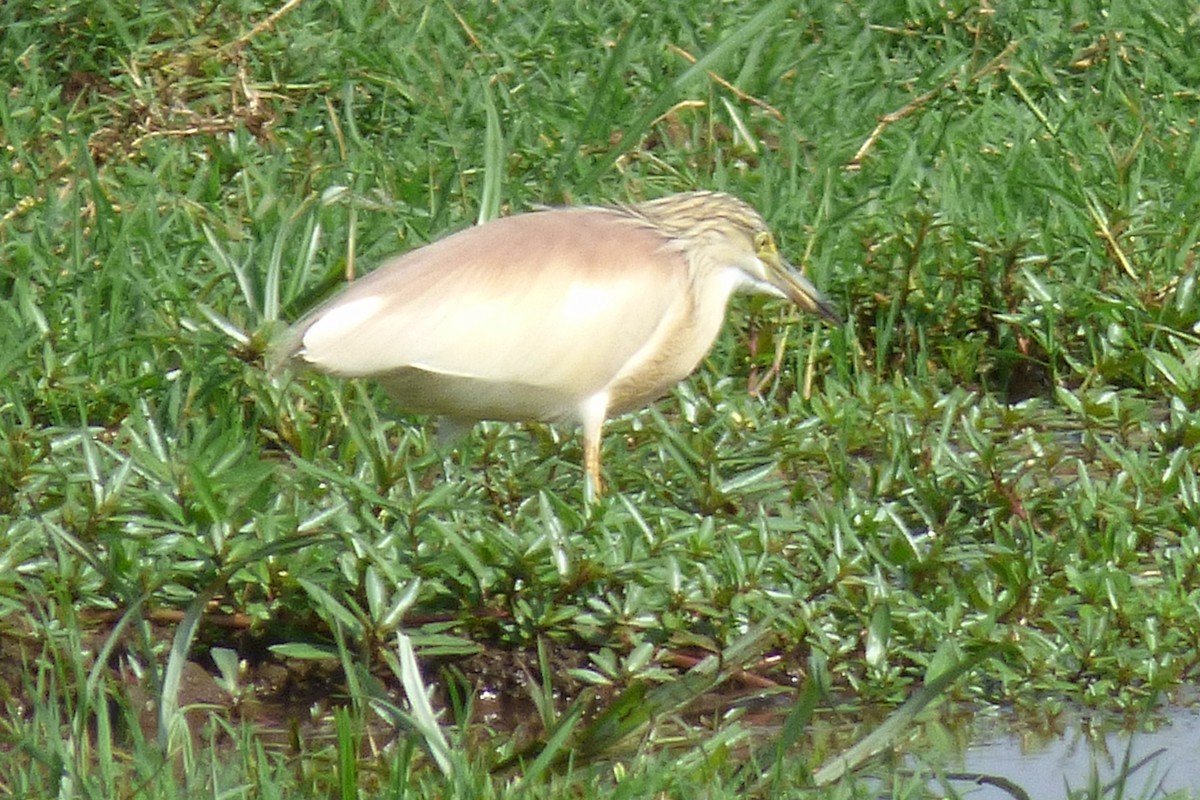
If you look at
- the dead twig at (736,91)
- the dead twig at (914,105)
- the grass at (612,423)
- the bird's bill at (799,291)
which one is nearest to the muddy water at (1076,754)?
the grass at (612,423)

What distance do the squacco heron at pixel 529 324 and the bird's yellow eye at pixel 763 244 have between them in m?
0.30

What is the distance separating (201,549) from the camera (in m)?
4.27

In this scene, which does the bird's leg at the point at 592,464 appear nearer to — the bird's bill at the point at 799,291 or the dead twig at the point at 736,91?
the bird's bill at the point at 799,291

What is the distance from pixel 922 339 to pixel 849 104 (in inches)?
50.4

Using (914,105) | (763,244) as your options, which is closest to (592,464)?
(763,244)

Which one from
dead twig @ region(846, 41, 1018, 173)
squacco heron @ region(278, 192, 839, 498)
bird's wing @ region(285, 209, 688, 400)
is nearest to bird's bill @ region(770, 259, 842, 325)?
squacco heron @ region(278, 192, 839, 498)

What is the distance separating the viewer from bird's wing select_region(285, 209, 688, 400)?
4.51m

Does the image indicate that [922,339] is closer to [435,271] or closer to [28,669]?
[435,271]

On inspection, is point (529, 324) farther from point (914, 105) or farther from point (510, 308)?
point (914, 105)

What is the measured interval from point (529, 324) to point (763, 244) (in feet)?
3.04

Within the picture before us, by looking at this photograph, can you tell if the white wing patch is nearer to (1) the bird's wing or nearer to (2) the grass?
(1) the bird's wing

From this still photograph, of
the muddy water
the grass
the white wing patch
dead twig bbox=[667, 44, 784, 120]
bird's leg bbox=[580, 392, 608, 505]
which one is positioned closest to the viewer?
the muddy water

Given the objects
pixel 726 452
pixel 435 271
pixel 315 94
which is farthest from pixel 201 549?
pixel 315 94

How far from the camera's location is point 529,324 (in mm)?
4699
